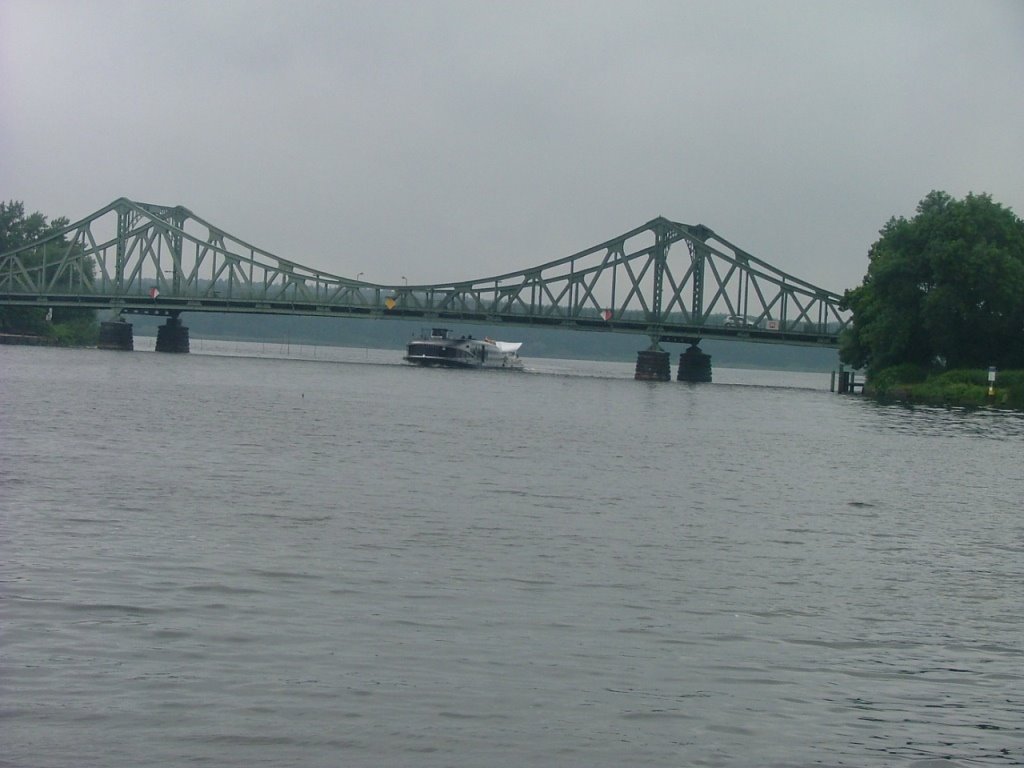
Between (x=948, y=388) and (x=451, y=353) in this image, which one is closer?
(x=948, y=388)

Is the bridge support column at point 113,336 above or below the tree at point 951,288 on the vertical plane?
below

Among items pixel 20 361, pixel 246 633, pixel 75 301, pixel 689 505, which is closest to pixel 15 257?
pixel 75 301

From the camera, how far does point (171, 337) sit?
15225cm

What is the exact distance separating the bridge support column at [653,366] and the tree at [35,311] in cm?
6144

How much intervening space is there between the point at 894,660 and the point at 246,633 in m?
6.39

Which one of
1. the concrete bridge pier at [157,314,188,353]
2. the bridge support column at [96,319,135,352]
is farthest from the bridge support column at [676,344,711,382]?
the bridge support column at [96,319,135,352]

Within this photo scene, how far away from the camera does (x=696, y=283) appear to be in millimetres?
159000

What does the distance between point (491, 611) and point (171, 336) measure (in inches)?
5573

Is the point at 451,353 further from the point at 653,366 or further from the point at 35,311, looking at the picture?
the point at 35,311

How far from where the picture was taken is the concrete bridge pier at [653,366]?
140 m

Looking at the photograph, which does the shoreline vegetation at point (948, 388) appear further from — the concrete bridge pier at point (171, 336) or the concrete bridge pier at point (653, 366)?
the concrete bridge pier at point (171, 336)

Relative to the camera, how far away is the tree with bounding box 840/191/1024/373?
8712cm

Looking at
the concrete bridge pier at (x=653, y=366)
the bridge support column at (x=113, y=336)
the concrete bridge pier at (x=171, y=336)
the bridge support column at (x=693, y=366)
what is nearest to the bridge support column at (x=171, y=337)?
the concrete bridge pier at (x=171, y=336)

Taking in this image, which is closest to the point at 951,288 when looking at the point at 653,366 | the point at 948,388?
the point at 948,388
